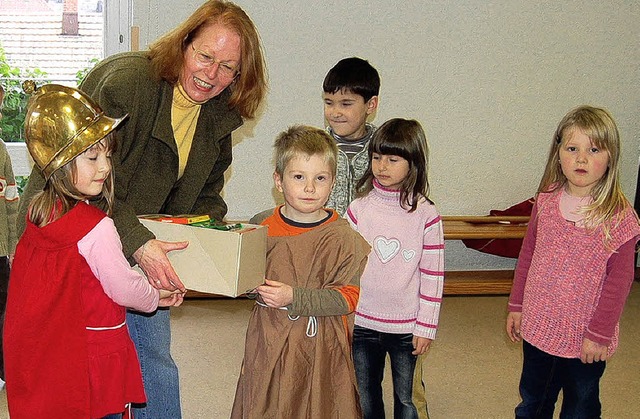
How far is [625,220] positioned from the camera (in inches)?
93.7

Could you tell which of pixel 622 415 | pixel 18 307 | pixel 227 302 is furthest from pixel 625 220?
pixel 227 302

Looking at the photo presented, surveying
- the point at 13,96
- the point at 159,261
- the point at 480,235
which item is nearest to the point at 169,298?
the point at 159,261

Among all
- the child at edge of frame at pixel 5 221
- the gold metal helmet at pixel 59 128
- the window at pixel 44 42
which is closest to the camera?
the gold metal helmet at pixel 59 128

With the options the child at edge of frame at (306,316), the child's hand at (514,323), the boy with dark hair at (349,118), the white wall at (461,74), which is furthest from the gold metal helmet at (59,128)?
the white wall at (461,74)

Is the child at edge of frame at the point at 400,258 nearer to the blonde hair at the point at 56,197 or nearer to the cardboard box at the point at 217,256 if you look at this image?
the cardboard box at the point at 217,256

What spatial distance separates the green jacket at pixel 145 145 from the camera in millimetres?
2023

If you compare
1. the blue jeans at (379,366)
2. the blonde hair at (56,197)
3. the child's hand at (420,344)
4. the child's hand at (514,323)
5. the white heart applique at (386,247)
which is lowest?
the blue jeans at (379,366)

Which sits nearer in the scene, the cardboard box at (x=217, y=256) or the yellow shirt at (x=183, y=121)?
the cardboard box at (x=217, y=256)

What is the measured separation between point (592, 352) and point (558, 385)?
0.21 meters

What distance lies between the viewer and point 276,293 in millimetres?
2053

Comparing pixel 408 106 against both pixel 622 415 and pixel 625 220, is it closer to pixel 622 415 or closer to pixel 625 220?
pixel 622 415

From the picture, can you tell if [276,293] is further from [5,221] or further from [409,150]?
[5,221]

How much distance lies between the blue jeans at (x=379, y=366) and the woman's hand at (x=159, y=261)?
81 centimetres

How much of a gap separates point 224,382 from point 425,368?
937mm
